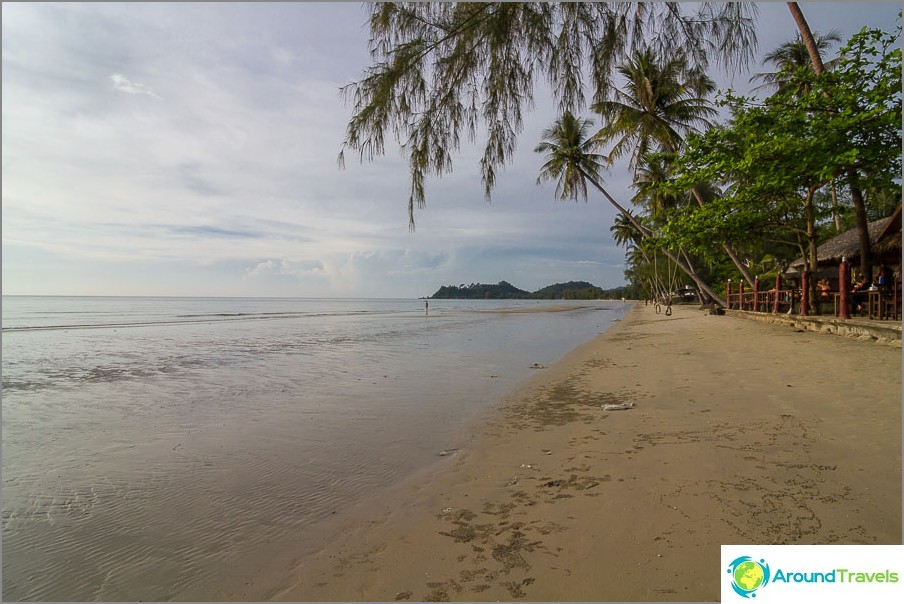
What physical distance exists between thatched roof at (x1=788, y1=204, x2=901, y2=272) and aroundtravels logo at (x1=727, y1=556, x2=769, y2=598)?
15.3 m

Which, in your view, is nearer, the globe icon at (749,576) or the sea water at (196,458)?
the globe icon at (749,576)

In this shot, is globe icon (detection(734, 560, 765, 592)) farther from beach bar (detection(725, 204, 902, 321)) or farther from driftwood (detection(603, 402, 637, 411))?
beach bar (detection(725, 204, 902, 321))

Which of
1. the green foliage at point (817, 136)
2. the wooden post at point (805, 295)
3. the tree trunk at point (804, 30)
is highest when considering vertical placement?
the tree trunk at point (804, 30)

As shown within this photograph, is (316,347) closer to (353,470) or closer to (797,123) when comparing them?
(353,470)

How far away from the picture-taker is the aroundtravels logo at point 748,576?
6.98 ft

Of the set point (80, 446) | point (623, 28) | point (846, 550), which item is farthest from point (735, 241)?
point (80, 446)

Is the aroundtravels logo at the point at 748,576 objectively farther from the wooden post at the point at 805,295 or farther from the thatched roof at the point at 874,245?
the wooden post at the point at 805,295

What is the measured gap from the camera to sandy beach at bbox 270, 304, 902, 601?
8.37ft

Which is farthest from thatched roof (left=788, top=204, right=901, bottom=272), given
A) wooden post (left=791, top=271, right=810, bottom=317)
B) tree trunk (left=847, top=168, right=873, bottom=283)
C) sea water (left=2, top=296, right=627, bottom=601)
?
sea water (left=2, top=296, right=627, bottom=601)

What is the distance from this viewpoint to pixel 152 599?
2.64 m

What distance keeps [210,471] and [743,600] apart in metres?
4.43

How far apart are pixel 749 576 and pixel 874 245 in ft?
57.6

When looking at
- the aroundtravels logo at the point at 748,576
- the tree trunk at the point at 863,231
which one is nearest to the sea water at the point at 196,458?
the aroundtravels logo at the point at 748,576

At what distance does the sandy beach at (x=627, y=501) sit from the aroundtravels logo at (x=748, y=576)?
177 millimetres
